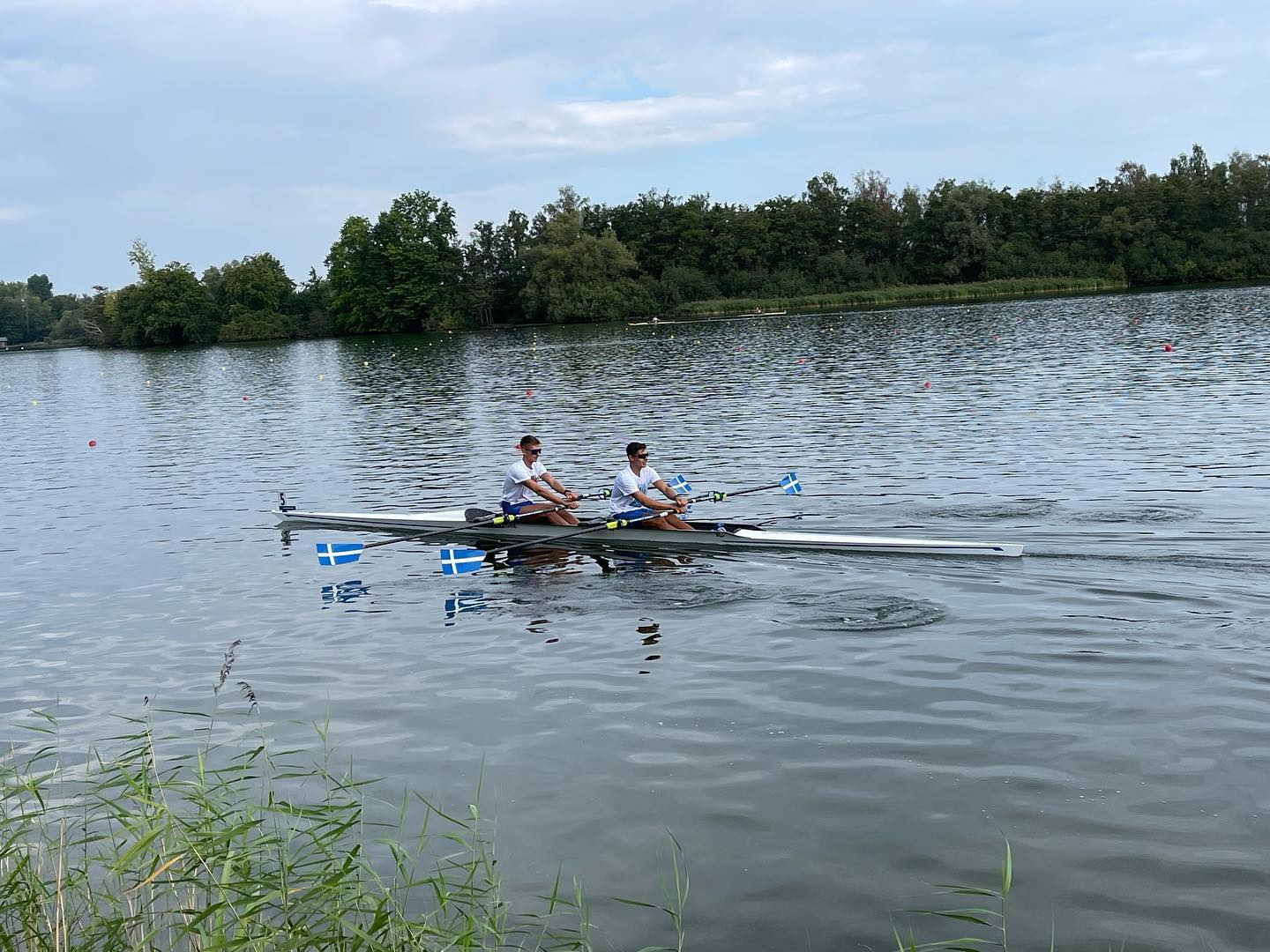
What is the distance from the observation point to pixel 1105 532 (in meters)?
12.5

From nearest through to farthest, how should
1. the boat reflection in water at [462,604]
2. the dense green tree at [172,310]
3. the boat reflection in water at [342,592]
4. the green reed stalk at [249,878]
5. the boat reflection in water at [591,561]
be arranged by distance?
the green reed stalk at [249,878], the boat reflection in water at [462,604], the boat reflection in water at [342,592], the boat reflection in water at [591,561], the dense green tree at [172,310]

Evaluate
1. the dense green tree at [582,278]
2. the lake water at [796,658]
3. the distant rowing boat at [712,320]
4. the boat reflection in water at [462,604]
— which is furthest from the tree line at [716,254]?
the boat reflection in water at [462,604]

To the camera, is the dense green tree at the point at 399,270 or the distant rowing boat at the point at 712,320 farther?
the dense green tree at the point at 399,270

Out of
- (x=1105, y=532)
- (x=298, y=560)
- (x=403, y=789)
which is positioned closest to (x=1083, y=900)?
(x=403, y=789)

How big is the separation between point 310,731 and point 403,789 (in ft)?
4.84

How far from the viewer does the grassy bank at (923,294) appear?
8050cm

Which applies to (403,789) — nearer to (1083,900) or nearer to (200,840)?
(200,840)

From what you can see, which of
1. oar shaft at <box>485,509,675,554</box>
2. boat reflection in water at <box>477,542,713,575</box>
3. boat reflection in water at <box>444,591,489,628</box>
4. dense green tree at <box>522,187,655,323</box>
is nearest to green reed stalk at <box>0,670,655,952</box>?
boat reflection in water at <box>444,591,489,628</box>

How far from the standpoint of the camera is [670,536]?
45.2 feet

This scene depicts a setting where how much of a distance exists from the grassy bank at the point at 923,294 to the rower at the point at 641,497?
67.5m

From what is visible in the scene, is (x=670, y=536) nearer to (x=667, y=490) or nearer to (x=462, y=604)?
(x=667, y=490)

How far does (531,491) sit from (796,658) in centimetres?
666

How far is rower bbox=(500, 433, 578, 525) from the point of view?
14.7 meters

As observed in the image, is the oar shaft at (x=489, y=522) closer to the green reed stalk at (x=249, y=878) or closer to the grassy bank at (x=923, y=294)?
the green reed stalk at (x=249, y=878)
